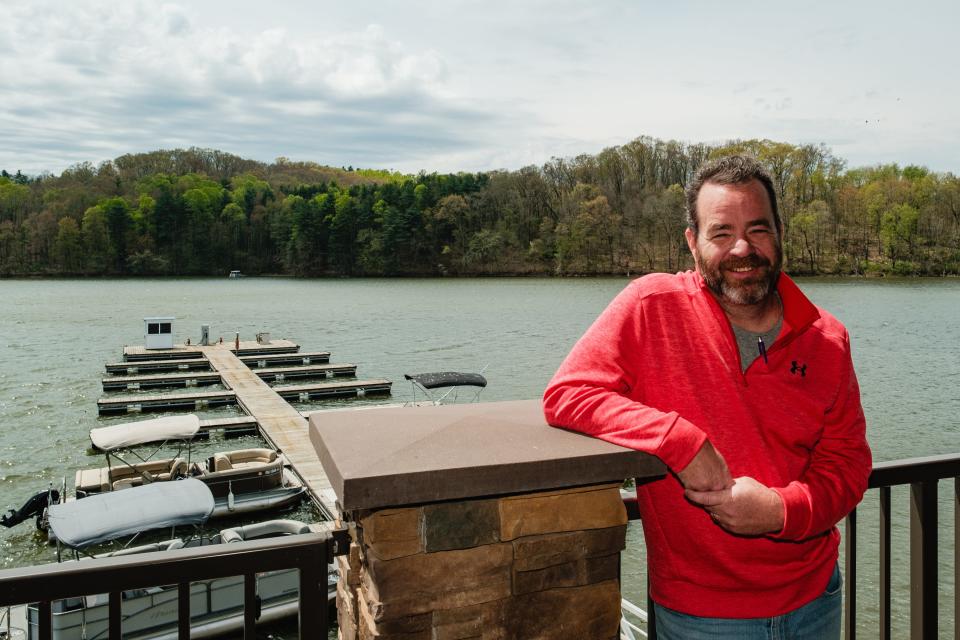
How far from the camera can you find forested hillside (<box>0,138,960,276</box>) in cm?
9100

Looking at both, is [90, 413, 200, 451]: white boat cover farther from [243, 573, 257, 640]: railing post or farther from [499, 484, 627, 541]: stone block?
[499, 484, 627, 541]: stone block

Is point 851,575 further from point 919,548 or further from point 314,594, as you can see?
point 314,594

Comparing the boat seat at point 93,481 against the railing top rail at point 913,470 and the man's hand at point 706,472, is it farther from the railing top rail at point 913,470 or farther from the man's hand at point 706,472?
the man's hand at point 706,472

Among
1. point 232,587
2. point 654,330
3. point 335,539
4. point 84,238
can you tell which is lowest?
point 232,587

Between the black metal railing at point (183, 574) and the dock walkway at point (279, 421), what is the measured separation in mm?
7662

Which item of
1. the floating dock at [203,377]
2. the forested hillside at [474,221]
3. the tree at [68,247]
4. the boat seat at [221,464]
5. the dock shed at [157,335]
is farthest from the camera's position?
the tree at [68,247]

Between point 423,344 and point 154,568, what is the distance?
43121 millimetres

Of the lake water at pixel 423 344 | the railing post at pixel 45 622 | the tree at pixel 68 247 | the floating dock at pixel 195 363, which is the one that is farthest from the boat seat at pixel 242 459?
the tree at pixel 68 247

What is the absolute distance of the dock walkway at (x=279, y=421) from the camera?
15.3 metres

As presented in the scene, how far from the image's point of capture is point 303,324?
5641 cm

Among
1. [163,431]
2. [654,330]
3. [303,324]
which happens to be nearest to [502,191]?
[303,324]

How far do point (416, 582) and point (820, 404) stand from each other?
1.13 metres

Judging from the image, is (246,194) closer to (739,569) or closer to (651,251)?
(651,251)

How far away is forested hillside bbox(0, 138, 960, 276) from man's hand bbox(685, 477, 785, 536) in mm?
89630
